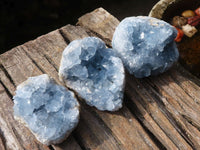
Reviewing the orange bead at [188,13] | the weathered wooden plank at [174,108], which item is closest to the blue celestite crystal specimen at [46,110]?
the weathered wooden plank at [174,108]

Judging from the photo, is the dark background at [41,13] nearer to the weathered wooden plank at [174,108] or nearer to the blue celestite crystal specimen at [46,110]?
the blue celestite crystal specimen at [46,110]

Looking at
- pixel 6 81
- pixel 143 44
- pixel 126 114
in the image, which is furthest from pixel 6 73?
pixel 143 44

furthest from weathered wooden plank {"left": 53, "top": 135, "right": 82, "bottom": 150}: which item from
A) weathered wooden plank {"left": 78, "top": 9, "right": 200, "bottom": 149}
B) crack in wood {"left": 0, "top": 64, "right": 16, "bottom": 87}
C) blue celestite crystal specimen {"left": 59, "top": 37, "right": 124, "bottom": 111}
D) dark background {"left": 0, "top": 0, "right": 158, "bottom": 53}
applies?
dark background {"left": 0, "top": 0, "right": 158, "bottom": 53}

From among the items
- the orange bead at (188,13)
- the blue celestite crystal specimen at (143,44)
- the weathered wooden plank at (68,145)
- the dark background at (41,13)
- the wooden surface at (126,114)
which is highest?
the blue celestite crystal specimen at (143,44)

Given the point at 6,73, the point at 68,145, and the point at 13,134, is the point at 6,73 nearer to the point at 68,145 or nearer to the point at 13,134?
the point at 13,134

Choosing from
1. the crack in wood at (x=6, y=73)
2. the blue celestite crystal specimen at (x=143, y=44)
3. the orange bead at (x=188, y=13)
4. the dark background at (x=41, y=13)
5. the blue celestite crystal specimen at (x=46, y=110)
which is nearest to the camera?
the blue celestite crystal specimen at (x=46, y=110)

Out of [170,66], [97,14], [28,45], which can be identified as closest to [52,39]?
[28,45]

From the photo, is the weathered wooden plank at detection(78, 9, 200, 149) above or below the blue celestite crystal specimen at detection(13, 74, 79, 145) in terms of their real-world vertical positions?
below

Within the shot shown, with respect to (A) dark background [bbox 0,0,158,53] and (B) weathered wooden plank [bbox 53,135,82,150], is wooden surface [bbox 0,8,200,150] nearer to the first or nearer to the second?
(B) weathered wooden plank [bbox 53,135,82,150]
